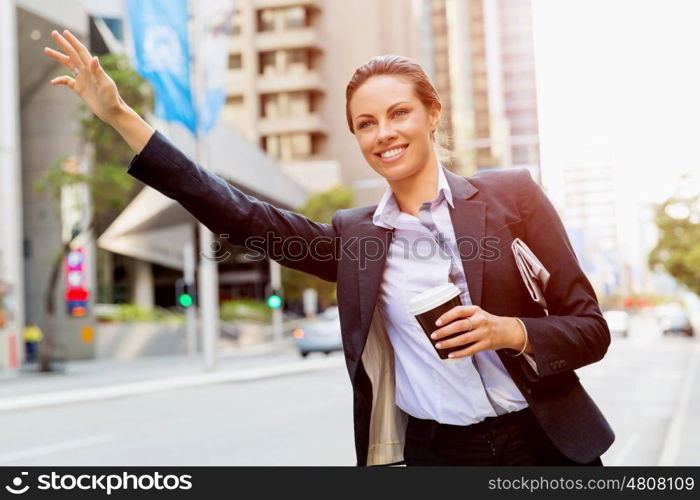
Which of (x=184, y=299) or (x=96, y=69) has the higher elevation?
(x=96, y=69)

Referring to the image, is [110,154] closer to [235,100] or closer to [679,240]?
[679,240]

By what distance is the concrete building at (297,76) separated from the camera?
68875mm

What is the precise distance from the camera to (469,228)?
2.16m

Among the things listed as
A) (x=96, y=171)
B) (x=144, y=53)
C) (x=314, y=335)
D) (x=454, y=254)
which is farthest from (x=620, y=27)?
(x=314, y=335)

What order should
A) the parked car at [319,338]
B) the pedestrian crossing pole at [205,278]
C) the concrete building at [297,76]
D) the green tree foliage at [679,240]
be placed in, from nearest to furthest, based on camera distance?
1. the pedestrian crossing pole at [205,278]
2. the green tree foliage at [679,240]
3. the parked car at [319,338]
4. the concrete building at [297,76]

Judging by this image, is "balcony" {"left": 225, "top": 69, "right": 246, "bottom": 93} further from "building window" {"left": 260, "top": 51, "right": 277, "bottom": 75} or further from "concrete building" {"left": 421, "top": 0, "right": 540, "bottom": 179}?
"concrete building" {"left": 421, "top": 0, "right": 540, "bottom": 179}

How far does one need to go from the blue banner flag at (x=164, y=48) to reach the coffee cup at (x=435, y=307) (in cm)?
1594

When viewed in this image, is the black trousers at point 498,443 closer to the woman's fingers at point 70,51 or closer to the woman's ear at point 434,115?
the woman's ear at point 434,115

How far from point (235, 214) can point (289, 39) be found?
68.9 meters

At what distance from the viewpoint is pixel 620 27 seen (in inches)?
200

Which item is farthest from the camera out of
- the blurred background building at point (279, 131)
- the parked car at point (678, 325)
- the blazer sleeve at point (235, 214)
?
the parked car at point (678, 325)

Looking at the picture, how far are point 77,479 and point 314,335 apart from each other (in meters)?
27.5

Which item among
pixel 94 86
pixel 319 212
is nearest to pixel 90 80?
pixel 94 86

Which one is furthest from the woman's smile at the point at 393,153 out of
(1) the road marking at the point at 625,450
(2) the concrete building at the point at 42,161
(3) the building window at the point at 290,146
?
(3) the building window at the point at 290,146
